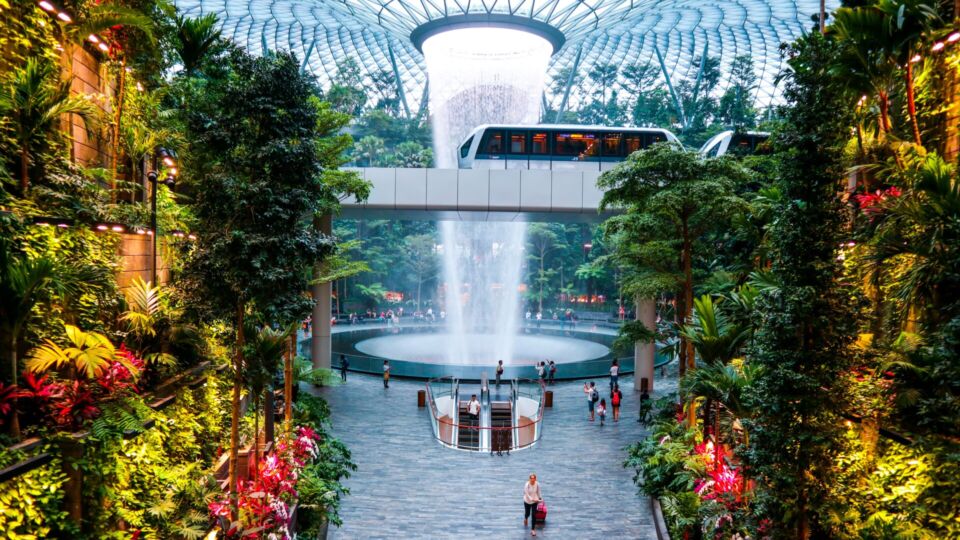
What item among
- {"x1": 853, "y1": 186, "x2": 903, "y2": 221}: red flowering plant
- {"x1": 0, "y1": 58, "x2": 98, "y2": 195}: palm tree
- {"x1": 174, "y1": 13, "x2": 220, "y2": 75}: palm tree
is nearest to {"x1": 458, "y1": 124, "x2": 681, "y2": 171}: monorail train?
{"x1": 174, "y1": 13, "x2": 220, "y2": 75}: palm tree

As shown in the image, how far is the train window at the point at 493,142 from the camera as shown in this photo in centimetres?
2514

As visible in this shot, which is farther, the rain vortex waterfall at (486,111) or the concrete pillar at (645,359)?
the rain vortex waterfall at (486,111)

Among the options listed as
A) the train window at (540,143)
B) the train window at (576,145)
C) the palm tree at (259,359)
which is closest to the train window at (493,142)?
the train window at (540,143)

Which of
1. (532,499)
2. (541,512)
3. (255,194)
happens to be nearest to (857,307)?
(532,499)

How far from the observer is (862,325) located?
6906 mm

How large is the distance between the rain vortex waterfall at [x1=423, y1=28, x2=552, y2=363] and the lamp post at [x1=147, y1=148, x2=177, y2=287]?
24470 mm

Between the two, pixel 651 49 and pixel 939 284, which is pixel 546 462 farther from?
pixel 651 49

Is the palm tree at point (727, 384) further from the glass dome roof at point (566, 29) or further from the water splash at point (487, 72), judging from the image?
the water splash at point (487, 72)

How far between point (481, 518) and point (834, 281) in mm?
7820

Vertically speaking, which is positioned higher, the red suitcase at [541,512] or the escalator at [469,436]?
the red suitcase at [541,512]

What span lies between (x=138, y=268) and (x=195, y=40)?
3.86 metres

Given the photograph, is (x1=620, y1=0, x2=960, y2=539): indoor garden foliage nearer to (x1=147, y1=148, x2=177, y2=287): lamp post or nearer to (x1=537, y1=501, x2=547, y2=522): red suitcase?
(x1=537, y1=501, x2=547, y2=522): red suitcase

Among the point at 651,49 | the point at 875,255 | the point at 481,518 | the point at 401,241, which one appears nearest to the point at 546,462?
the point at 481,518

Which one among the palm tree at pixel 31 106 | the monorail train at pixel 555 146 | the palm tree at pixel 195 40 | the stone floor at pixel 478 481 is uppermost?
the monorail train at pixel 555 146
